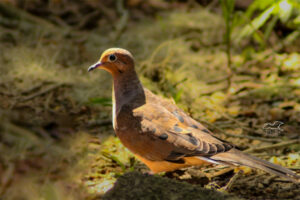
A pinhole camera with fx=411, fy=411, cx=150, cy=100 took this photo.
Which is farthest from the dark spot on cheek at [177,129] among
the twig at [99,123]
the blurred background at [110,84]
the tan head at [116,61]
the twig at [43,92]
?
the twig at [43,92]

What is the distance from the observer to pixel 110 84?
4559 millimetres

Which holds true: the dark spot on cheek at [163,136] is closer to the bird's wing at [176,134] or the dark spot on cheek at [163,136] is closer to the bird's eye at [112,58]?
the bird's wing at [176,134]

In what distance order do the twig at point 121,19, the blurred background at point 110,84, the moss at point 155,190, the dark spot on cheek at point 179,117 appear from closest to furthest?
the moss at point 155,190, the dark spot on cheek at point 179,117, the blurred background at point 110,84, the twig at point 121,19

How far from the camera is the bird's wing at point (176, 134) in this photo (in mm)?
2541

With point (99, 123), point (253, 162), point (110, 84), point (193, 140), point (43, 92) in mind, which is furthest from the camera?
point (110, 84)

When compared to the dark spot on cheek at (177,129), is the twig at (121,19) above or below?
above

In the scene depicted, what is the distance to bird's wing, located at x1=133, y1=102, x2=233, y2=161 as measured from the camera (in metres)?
2.54

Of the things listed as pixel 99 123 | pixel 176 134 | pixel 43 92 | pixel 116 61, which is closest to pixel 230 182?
pixel 176 134

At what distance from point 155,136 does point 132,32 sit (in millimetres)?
3448

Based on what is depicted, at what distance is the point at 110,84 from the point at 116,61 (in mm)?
1530

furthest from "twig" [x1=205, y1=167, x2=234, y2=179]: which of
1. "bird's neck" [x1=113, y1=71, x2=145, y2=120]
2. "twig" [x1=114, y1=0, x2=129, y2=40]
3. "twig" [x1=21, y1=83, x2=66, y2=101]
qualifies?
"twig" [x1=114, y1=0, x2=129, y2=40]

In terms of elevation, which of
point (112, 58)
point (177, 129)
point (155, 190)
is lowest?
point (155, 190)

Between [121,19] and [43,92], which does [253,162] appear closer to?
[43,92]

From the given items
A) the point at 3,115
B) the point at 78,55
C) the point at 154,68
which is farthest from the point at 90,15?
the point at 3,115
